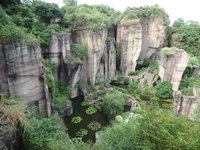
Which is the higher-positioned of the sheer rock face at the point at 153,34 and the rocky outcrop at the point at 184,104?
the sheer rock face at the point at 153,34

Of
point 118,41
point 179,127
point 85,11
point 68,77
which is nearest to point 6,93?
point 68,77

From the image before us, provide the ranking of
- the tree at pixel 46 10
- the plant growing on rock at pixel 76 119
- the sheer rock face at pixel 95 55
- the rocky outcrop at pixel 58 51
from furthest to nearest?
the sheer rock face at pixel 95 55 → the tree at pixel 46 10 → the rocky outcrop at pixel 58 51 → the plant growing on rock at pixel 76 119

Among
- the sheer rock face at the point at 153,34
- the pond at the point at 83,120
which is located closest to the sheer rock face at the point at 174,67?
the sheer rock face at the point at 153,34

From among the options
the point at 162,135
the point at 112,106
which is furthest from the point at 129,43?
the point at 162,135

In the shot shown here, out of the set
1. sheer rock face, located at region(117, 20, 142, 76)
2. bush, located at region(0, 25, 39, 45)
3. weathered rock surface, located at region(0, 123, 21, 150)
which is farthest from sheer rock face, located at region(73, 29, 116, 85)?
weathered rock surface, located at region(0, 123, 21, 150)

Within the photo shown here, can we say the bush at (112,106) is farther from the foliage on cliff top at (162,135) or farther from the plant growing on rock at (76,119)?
the foliage on cliff top at (162,135)

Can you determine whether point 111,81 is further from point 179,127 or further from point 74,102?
point 179,127
